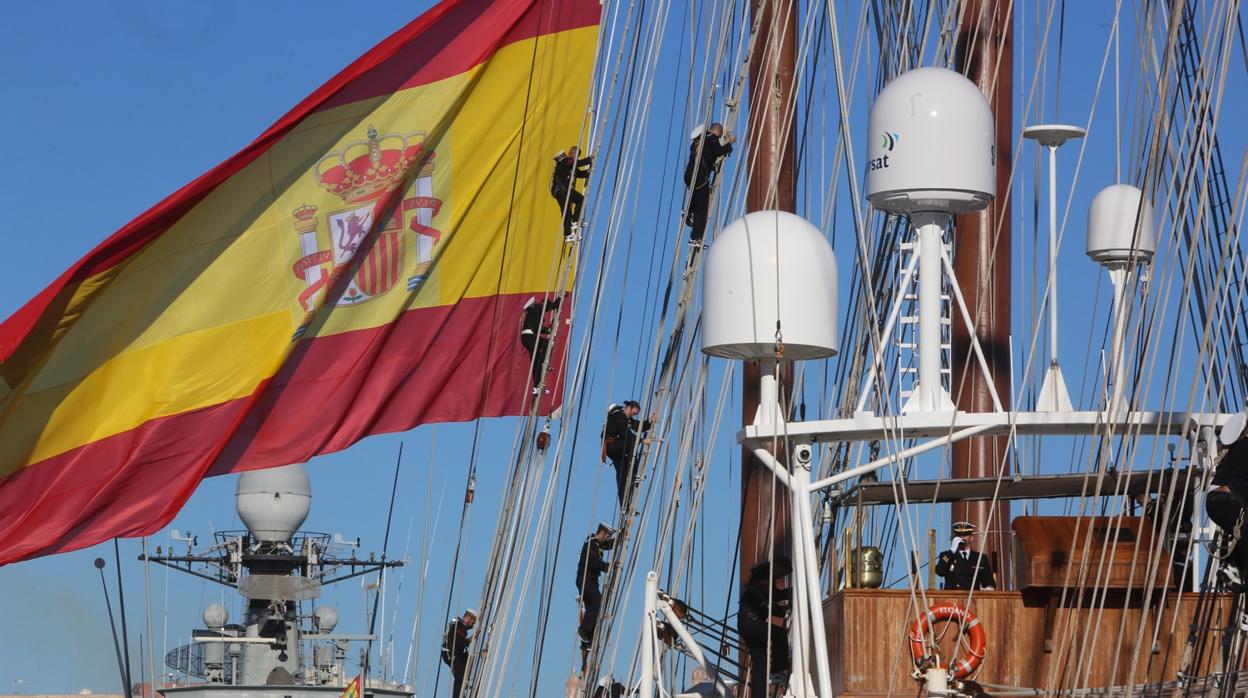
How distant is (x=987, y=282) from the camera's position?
22500 mm

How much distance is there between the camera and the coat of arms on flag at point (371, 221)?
873 inches

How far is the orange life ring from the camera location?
13.4 metres

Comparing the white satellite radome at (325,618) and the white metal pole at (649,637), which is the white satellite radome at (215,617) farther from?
the white metal pole at (649,637)

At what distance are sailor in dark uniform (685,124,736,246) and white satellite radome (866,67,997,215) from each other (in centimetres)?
753

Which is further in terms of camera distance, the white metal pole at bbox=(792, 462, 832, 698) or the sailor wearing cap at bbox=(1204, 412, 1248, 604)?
the white metal pole at bbox=(792, 462, 832, 698)

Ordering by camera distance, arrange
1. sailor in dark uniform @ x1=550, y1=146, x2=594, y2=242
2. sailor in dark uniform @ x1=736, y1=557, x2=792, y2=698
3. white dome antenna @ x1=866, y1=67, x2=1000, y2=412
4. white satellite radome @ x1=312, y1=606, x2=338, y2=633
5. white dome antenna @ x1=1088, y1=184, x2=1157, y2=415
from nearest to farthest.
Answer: white dome antenna @ x1=866, y1=67, x2=1000, y2=412 < sailor in dark uniform @ x1=736, y1=557, x2=792, y2=698 < white dome antenna @ x1=1088, y1=184, x2=1157, y2=415 < sailor in dark uniform @ x1=550, y1=146, x2=594, y2=242 < white satellite radome @ x1=312, y1=606, x2=338, y2=633

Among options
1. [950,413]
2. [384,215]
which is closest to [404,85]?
[384,215]

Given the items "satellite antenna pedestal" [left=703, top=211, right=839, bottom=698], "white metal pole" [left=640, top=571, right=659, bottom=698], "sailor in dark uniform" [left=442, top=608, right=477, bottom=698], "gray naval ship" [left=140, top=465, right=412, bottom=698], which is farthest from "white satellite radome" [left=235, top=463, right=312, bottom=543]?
"satellite antenna pedestal" [left=703, top=211, right=839, bottom=698]

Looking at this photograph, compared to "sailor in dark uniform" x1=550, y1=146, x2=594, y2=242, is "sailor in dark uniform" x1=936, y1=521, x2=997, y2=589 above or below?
below

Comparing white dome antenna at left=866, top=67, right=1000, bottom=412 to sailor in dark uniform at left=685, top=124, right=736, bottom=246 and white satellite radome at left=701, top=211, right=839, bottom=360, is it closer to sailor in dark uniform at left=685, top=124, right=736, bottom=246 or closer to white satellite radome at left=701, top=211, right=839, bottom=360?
white satellite radome at left=701, top=211, right=839, bottom=360

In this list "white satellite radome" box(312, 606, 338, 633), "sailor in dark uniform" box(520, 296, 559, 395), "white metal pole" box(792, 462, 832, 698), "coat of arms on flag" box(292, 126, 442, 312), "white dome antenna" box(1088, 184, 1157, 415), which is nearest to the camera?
"white metal pole" box(792, 462, 832, 698)

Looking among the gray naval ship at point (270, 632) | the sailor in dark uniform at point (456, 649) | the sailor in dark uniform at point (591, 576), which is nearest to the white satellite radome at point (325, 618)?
the gray naval ship at point (270, 632)

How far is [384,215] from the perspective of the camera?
23.1 meters

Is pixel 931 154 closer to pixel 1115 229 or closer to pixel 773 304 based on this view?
pixel 773 304
